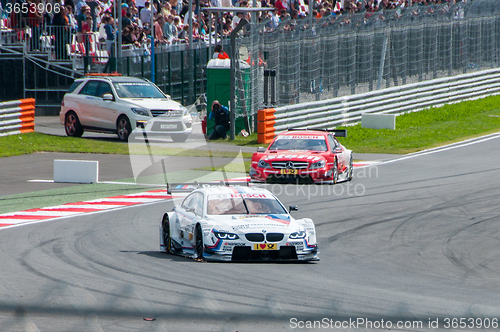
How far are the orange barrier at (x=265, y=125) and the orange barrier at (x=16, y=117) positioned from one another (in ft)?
26.3

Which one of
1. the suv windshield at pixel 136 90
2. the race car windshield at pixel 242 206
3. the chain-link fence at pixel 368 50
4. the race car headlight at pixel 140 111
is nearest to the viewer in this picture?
the race car windshield at pixel 242 206

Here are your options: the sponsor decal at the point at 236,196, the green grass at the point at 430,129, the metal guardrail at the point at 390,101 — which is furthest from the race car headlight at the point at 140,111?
the sponsor decal at the point at 236,196

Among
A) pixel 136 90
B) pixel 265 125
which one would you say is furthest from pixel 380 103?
pixel 136 90

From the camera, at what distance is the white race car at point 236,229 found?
11.5m

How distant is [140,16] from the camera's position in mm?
34312

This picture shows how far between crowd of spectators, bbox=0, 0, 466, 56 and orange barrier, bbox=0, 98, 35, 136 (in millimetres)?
4521

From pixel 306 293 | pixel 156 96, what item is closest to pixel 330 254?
pixel 306 293

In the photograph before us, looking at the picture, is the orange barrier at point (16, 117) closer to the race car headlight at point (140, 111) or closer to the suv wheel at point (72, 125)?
the suv wheel at point (72, 125)

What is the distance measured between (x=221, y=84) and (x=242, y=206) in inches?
676

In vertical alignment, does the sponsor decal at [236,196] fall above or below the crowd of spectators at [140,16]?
below

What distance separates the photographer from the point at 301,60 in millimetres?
30609

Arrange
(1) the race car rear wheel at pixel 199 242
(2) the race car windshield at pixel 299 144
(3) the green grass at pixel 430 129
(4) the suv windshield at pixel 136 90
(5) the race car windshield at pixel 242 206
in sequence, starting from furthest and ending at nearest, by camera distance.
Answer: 1. (4) the suv windshield at pixel 136 90
2. (3) the green grass at pixel 430 129
3. (2) the race car windshield at pixel 299 144
4. (5) the race car windshield at pixel 242 206
5. (1) the race car rear wheel at pixel 199 242

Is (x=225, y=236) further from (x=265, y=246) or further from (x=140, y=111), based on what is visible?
(x=140, y=111)

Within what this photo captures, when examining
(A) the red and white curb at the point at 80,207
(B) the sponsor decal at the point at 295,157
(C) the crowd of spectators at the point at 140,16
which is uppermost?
(C) the crowd of spectators at the point at 140,16
